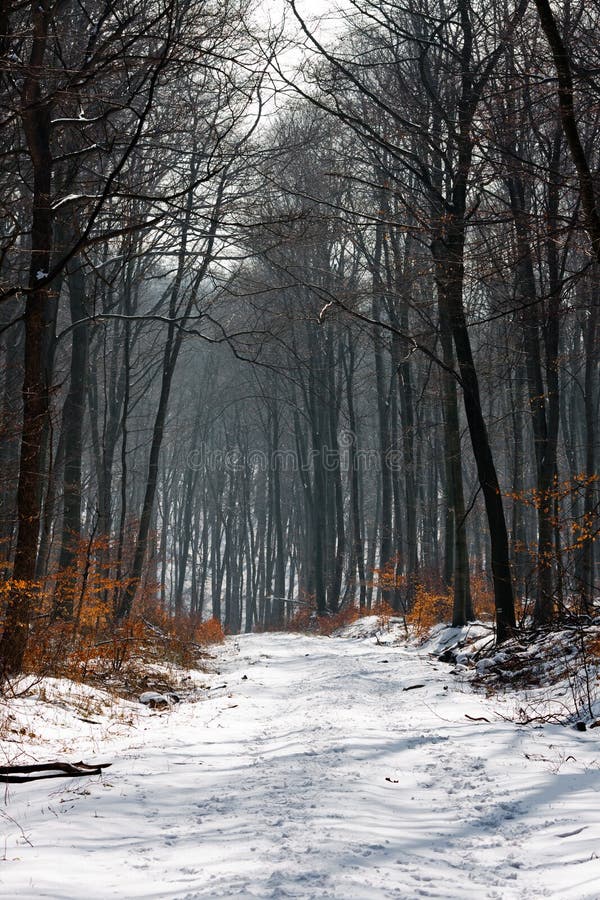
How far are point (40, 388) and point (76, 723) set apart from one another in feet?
9.96

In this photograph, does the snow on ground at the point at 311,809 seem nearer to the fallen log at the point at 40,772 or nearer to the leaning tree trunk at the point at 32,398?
the fallen log at the point at 40,772

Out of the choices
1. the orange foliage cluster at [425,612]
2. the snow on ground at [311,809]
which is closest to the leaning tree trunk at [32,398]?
the snow on ground at [311,809]

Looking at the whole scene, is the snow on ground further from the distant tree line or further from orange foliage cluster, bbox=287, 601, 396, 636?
orange foliage cluster, bbox=287, 601, 396, 636

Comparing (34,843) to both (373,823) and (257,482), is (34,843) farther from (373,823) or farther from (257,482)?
(257,482)


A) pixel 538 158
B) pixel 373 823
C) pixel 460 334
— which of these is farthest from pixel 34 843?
pixel 538 158

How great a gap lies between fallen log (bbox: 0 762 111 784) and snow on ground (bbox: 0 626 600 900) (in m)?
0.10

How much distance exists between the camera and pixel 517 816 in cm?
378

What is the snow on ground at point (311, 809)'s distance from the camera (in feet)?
9.34

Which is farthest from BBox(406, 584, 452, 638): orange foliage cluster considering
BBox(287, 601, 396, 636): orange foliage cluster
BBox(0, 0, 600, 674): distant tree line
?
BBox(287, 601, 396, 636): orange foliage cluster

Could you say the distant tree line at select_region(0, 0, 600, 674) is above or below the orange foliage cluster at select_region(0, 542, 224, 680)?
above

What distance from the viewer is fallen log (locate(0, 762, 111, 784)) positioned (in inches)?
167

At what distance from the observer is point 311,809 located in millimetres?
3762

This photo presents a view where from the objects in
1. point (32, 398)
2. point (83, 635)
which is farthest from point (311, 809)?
point (83, 635)

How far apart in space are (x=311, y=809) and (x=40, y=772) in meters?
1.76
